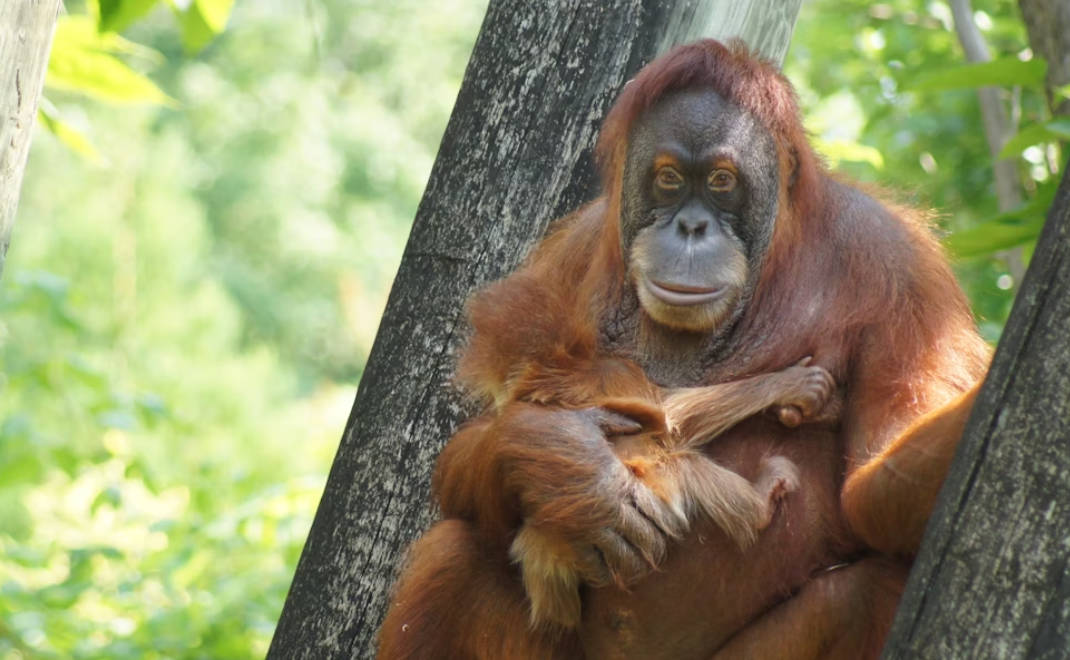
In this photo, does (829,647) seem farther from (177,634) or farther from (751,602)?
→ (177,634)

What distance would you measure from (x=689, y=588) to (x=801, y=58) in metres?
6.50

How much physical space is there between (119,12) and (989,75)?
2186 mm

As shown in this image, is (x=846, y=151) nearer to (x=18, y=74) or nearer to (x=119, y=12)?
(x=119, y=12)

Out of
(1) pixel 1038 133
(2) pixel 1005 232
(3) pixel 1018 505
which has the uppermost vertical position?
(1) pixel 1038 133

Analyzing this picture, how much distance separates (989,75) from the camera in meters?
3.29

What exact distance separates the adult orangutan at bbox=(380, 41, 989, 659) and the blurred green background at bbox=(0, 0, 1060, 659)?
0.50 m

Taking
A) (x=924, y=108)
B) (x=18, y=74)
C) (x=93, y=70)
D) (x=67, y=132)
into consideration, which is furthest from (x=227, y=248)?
(x=18, y=74)

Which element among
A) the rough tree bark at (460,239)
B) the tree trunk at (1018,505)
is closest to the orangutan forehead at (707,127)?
the rough tree bark at (460,239)

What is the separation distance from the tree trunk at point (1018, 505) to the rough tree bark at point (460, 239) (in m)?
1.74

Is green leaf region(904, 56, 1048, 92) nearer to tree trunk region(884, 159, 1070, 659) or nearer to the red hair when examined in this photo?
the red hair

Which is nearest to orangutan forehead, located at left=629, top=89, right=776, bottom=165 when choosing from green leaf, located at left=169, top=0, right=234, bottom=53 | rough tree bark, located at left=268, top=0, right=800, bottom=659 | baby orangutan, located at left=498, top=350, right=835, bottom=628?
baby orangutan, located at left=498, top=350, right=835, bottom=628

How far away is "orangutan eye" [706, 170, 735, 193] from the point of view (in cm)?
270

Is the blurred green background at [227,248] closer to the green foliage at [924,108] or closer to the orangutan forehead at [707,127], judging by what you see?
the green foliage at [924,108]

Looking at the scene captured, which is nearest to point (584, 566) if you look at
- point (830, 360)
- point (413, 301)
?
point (830, 360)
